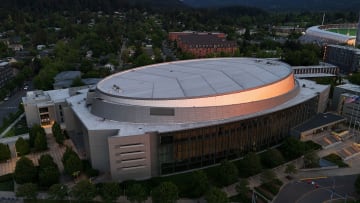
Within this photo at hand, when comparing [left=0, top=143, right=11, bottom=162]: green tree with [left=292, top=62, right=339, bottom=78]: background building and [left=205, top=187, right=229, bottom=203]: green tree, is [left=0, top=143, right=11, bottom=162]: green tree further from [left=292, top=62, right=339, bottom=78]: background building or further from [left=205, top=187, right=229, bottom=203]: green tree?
[left=292, top=62, right=339, bottom=78]: background building


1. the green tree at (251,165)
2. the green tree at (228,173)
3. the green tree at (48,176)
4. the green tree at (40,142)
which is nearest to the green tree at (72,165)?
the green tree at (48,176)

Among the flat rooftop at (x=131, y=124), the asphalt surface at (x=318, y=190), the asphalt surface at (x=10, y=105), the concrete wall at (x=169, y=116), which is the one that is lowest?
the asphalt surface at (x=318, y=190)

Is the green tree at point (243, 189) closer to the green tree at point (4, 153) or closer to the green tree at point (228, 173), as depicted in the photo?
the green tree at point (228, 173)

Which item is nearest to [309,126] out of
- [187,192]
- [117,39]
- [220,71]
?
[220,71]

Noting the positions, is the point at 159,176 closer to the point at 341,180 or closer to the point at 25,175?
the point at 25,175

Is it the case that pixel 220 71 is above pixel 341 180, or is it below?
above

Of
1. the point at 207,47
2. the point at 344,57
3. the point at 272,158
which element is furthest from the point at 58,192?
the point at 344,57
